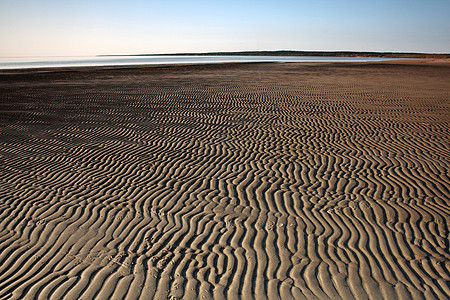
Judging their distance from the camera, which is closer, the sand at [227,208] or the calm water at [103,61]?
the sand at [227,208]

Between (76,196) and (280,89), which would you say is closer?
(76,196)

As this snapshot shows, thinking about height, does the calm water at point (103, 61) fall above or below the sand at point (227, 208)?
above

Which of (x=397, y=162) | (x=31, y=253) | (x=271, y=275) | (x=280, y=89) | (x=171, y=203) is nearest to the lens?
(x=271, y=275)

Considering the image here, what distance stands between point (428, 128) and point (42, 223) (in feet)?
36.7

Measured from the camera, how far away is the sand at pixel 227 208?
165 inches

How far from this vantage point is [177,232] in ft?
17.6

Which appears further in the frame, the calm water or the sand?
the calm water

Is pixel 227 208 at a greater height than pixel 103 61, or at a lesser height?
lesser

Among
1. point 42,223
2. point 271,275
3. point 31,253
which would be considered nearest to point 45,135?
point 42,223

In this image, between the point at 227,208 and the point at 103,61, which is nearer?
the point at 227,208

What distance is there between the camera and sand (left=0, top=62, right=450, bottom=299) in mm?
4199

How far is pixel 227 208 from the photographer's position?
Result: 6133 millimetres

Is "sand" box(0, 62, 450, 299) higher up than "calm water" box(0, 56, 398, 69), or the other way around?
"calm water" box(0, 56, 398, 69)

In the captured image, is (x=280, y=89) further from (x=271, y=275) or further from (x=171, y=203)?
(x=271, y=275)
